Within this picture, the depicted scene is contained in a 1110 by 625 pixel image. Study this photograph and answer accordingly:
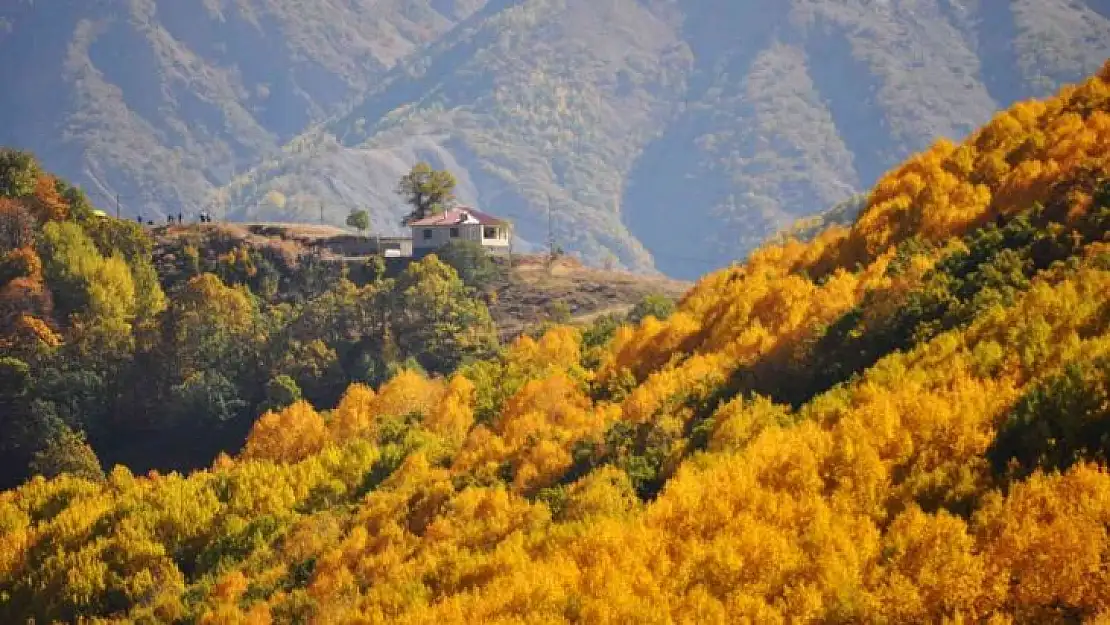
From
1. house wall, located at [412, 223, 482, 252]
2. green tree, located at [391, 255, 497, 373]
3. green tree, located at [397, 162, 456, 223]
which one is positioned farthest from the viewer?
green tree, located at [397, 162, 456, 223]

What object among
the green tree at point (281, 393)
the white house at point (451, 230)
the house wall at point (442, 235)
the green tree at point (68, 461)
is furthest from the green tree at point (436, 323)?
the green tree at point (68, 461)

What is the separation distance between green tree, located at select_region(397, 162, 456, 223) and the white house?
690 cm

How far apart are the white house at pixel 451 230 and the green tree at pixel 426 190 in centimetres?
690

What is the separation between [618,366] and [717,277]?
1079 cm

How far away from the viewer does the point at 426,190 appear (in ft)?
488

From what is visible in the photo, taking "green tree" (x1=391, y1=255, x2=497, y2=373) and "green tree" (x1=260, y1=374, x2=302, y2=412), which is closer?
"green tree" (x1=260, y1=374, x2=302, y2=412)

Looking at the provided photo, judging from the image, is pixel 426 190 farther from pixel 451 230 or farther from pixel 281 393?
pixel 281 393

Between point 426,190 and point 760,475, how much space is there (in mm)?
129999

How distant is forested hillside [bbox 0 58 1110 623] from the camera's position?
18047 mm

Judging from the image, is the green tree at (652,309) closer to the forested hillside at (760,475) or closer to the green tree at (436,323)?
the forested hillside at (760,475)

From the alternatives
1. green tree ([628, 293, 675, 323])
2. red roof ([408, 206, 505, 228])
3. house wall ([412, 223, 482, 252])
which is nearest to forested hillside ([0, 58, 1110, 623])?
green tree ([628, 293, 675, 323])

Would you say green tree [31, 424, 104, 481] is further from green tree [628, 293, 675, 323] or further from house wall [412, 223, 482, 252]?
house wall [412, 223, 482, 252]

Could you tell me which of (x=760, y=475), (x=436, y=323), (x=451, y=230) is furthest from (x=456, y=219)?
(x=760, y=475)

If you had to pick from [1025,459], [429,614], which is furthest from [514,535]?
[1025,459]
